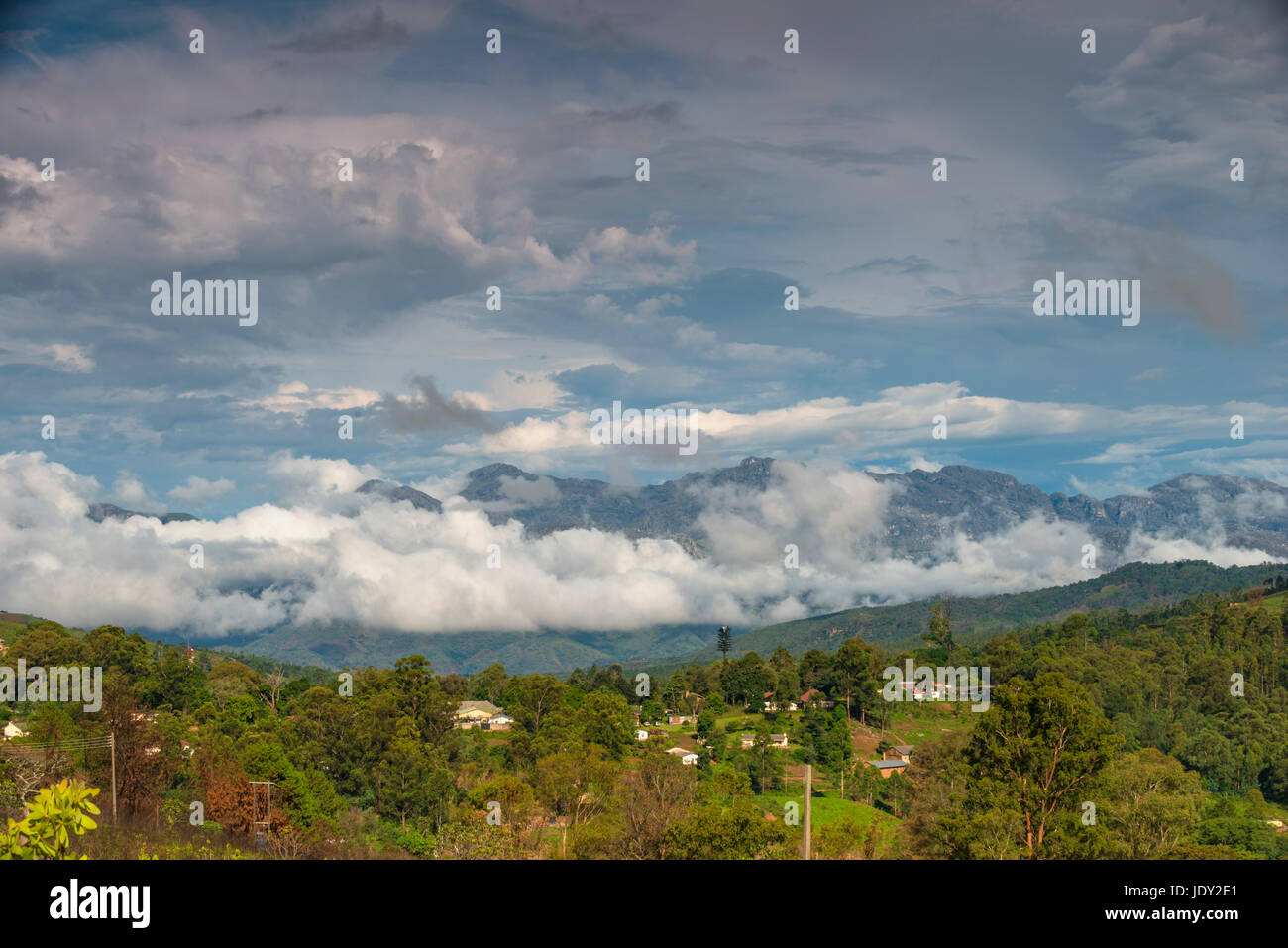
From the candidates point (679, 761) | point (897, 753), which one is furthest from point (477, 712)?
point (679, 761)

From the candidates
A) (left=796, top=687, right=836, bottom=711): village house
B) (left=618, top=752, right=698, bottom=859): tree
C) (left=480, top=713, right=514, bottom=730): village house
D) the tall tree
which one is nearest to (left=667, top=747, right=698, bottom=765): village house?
(left=618, top=752, right=698, bottom=859): tree

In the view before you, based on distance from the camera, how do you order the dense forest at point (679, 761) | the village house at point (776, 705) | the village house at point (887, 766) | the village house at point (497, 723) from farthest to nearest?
the village house at point (497, 723), the village house at point (776, 705), the village house at point (887, 766), the dense forest at point (679, 761)

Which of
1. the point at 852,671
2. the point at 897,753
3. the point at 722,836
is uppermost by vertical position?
the point at 722,836

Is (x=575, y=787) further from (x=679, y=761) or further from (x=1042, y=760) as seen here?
(x=1042, y=760)

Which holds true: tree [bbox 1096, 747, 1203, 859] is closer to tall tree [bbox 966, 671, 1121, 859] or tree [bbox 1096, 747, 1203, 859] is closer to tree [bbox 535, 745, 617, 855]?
tall tree [bbox 966, 671, 1121, 859]

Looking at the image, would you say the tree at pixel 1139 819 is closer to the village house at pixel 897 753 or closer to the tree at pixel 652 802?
the tree at pixel 652 802

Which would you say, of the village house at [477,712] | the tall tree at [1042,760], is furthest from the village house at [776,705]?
the tall tree at [1042,760]
